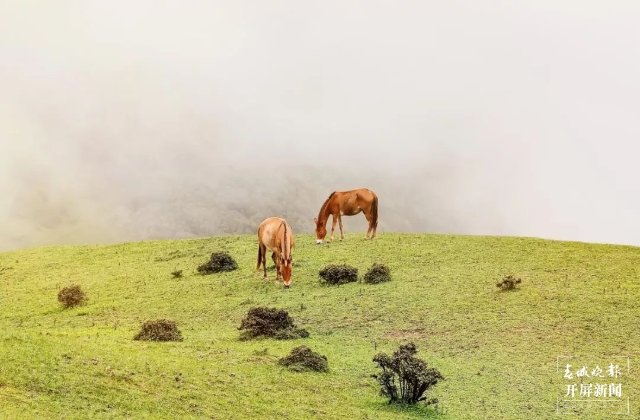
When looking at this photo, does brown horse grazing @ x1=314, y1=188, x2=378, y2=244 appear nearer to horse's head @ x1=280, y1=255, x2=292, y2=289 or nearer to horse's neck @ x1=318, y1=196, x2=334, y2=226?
horse's neck @ x1=318, y1=196, x2=334, y2=226

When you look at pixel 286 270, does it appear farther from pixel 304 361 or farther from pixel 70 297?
pixel 304 361

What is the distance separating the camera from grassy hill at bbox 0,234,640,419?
16031mm

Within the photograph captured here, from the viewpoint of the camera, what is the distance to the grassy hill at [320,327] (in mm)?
16031

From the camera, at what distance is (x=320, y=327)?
25.0 metres

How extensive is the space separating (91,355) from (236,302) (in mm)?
11616

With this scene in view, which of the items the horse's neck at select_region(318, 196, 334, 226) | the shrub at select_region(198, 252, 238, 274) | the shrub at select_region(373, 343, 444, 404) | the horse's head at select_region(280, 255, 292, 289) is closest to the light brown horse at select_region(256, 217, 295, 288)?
the horse's head at select_region(280, 255, 292, 289)

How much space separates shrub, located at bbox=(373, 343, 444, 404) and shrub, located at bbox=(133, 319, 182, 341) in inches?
274

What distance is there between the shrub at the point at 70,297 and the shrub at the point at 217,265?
6170mm

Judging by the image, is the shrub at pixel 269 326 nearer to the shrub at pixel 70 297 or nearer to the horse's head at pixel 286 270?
the horse's head at pixel 286 270

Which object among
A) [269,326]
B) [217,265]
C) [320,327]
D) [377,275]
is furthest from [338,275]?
[269,326]

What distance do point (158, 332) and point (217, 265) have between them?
12484 millimetres

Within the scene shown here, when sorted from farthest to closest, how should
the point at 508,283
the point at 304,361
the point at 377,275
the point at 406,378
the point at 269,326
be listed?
the point at 377,275
the point at 508,283
the point at 269,326
the point at 304,361
the point at 406,378

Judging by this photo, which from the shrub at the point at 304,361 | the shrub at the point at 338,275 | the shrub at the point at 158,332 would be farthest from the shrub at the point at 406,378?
the shrub at the point at 338,275

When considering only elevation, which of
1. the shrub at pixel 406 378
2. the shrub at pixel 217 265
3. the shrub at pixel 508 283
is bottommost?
the shrub at pixel 406 378
